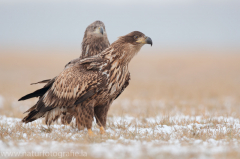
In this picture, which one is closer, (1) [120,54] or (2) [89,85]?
(2) [89,85]

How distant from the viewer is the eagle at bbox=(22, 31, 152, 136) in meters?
5.79

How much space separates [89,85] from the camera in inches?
226

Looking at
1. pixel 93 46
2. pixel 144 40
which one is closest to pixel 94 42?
pixel 93 46

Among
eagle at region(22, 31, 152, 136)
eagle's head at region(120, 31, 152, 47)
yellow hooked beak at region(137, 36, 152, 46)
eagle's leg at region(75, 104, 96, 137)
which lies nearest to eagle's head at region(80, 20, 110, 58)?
eagle at region(22, 31, 152, 136)

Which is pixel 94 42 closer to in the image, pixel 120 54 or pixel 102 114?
pixel 120 54

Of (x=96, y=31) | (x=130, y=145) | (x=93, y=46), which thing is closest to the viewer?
(x=130, y=145)

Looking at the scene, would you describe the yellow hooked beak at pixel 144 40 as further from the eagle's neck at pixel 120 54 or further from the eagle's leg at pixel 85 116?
the eagle's leg at pixel 85 116

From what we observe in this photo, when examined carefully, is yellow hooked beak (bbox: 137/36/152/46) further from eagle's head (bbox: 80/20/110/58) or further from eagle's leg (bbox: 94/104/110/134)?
eagle's head (bbox: 80/20/110/58)

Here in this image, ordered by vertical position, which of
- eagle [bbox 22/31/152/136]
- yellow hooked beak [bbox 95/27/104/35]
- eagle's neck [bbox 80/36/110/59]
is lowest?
eagle [bbox 22/31/152/136]

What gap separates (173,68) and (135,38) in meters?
24.5

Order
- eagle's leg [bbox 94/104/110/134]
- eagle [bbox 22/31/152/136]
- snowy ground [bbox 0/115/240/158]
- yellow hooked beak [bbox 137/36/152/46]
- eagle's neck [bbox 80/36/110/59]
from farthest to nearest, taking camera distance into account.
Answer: eagle's neck [bbox 80/36/110/59]
eagle's leg [bbox 94/104/110/134]
yellow hooked beak [bbox 137/36/152/46]
eagle [bbox 22/31/152/136]
snowy ground [bbox 0/115/240/158]

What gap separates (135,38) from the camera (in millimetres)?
6141

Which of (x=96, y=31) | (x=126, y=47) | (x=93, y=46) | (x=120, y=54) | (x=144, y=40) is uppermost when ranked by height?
(x=96, y=31)

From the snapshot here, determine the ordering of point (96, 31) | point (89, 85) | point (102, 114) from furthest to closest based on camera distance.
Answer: point (96, 31), point (102, 114), point (89, 85)
